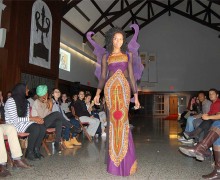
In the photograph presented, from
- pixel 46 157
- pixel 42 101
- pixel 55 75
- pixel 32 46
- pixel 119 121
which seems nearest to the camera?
pixel 119 121

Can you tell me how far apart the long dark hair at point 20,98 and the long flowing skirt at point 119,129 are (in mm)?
1240

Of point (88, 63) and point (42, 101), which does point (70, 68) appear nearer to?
point (88, 63)

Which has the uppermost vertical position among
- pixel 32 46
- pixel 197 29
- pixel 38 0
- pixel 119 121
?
pixel 197 29

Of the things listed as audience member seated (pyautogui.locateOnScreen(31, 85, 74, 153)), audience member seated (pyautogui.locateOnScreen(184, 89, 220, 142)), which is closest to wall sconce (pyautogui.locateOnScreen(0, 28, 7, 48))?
audience member seated (pyautogui.locateOnScreen(31, 85, 74, 153))

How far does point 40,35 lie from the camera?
805cm

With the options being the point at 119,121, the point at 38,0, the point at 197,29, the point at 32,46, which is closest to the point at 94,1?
the point at 38,0

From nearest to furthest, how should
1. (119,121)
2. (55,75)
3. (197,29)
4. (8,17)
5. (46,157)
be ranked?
(119,121) < (46,157) < (8,17) < (55,75) < (197,29)

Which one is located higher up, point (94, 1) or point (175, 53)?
point (94, 1)

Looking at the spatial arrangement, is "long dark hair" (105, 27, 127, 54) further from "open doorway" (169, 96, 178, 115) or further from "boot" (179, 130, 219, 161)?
"open doorway" (169, 96, 178, 115)

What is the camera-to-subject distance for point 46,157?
3480 millimetres

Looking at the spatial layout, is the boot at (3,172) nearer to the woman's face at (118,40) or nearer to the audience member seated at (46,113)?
the audience member seated at (46,113)

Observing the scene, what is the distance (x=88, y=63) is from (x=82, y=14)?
12.3ft

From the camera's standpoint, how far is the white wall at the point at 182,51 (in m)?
17.8

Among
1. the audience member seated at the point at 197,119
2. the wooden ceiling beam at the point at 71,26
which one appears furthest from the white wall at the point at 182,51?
the audience member seated at the point at 197,119
